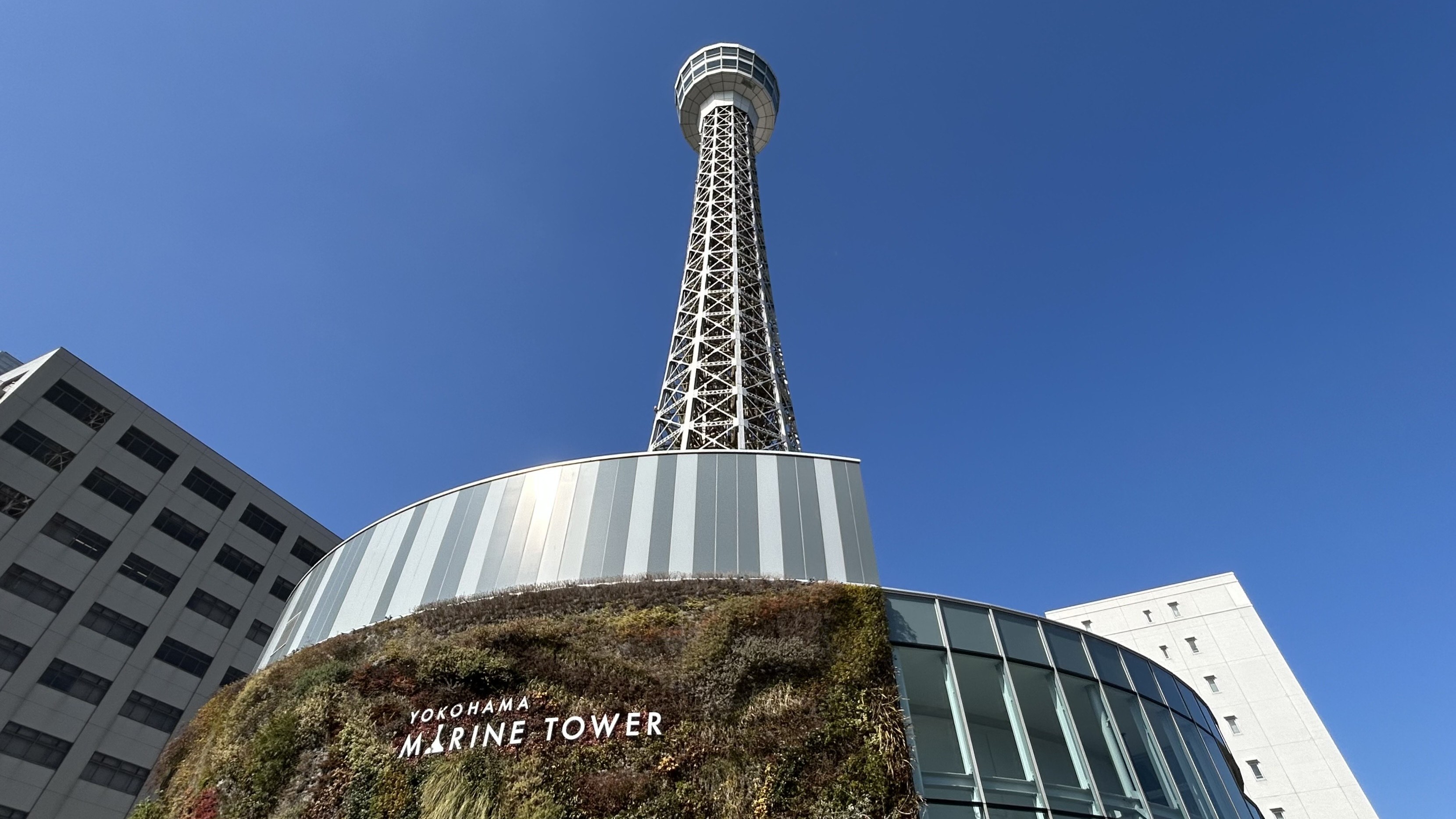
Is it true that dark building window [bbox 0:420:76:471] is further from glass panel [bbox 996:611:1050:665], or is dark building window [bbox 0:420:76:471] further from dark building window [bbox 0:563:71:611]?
glass panel [bbox 996:611:1050:665]

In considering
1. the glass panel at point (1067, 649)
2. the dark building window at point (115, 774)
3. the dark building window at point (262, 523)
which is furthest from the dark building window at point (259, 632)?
the glass panel at point (1067, 649)

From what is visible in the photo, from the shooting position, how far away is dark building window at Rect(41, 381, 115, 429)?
43.5 metres

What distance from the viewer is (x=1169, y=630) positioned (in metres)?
51.4

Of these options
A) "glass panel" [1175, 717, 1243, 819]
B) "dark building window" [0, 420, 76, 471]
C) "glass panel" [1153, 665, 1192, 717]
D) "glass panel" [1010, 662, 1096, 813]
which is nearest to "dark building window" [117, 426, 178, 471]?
"dark building window" [0, 420, 76, 471]

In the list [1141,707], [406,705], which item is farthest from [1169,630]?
[406,705]

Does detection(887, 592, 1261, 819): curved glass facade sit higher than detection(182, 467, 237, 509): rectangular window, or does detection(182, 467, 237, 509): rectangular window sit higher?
detection(182, 467, 237, 509): rectangular window

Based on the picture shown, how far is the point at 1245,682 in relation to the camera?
4738 cm

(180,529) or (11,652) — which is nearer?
(11,652)

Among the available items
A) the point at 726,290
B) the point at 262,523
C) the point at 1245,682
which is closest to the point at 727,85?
the point at 726,290

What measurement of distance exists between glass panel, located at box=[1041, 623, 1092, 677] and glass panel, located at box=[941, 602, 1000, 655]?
4.99 ft

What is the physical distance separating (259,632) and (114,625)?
8.30 meters

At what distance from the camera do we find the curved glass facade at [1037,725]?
46.6 ft

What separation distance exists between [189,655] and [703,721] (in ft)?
146

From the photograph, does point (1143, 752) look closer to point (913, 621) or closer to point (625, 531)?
point (913, 621)
